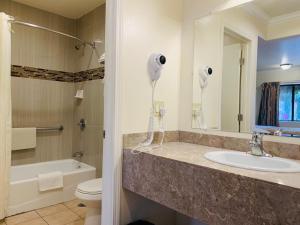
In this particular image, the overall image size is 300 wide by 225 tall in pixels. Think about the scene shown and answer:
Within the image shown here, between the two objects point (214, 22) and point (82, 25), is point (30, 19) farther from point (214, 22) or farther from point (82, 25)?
point (214, 22)

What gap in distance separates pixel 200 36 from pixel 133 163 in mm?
1173

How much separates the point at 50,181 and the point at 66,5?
219 centimetres

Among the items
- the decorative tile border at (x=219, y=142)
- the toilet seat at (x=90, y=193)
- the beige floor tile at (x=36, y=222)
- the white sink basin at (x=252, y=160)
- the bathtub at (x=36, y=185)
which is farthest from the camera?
the bathtub at (x=36, y=185)

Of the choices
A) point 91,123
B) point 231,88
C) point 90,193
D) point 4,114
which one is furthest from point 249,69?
point 4,114

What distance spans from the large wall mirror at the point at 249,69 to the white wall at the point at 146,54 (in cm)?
18

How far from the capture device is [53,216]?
2217 mm

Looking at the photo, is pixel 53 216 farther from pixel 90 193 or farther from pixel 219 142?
pixel 219 142

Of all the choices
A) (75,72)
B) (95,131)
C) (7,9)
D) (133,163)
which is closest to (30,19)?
(7,9)

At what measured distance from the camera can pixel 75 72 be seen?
3238mm

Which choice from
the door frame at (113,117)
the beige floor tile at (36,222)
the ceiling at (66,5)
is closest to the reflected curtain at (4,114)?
the beige floor tile at (36,222)

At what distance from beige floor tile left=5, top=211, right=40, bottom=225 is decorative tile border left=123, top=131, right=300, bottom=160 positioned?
149 cm

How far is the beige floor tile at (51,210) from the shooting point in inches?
89.5

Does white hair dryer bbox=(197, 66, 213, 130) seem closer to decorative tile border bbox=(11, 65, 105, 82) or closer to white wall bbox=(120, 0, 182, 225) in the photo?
white wall bbox=(120, 0, 182, 225)

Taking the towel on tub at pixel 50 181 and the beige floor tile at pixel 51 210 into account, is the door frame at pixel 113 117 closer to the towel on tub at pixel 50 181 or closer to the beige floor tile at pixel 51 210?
the beige floor tile at pixel 51 210
